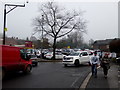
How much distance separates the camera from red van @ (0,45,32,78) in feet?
35.2

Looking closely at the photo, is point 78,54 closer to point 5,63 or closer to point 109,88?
point 5,63

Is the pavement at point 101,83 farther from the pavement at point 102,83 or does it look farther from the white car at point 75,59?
the white car at point 75,59

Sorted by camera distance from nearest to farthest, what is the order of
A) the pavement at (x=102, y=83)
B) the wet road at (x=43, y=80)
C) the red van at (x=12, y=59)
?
1. the pavement at (x=102, y=83)
2. the wet road at (x=43, y=80)
3. the red van at (x=12, y=59)

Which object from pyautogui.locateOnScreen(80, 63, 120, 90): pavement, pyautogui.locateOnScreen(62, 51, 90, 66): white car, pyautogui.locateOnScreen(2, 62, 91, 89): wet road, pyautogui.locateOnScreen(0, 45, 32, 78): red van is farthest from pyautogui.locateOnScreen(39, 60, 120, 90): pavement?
pyautogui.locateOnScreen(62, 51, 90, 66): white car

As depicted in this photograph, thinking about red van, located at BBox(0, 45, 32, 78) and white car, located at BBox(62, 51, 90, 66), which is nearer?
red van, located at BBox(0, 45, 32, 78)

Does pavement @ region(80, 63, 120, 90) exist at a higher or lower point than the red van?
lower

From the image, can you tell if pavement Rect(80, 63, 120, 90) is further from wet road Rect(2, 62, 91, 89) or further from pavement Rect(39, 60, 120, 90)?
wet road Rect(2, 62, 91, 89)

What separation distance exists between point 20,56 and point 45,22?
21.4 metres

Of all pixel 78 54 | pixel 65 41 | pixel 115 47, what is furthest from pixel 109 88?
pixel 65 41

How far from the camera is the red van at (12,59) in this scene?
10.7 m

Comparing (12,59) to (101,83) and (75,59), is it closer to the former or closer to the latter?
(101,83)

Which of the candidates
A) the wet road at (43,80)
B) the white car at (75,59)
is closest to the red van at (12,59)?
the wet road at (43,80)

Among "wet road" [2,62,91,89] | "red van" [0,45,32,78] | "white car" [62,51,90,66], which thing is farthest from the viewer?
"white car" [62,51,90,66]

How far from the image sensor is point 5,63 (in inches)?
425
